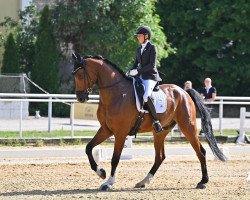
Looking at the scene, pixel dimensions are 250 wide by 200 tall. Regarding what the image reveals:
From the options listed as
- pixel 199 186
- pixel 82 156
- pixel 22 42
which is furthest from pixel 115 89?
pixel 22 42

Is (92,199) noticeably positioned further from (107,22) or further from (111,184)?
(107,22)

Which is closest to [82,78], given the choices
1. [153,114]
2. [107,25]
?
[153,114]

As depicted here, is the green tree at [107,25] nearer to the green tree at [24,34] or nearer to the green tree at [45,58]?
the green tree at [45,58]

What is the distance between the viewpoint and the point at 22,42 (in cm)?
2966

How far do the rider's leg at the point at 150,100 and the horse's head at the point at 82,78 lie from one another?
86 centimetres

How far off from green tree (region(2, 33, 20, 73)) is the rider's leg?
1665 cm

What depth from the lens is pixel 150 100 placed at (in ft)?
41.3

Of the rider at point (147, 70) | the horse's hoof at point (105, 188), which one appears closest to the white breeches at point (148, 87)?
the rider at point (147, 70)

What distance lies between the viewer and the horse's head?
39.9ft

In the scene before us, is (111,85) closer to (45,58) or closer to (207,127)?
(207,127)

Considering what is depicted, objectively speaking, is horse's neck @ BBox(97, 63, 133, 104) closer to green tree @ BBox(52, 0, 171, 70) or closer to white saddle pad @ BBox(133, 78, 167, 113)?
white saddle pad @ BBox(133, 78, 167, 113)

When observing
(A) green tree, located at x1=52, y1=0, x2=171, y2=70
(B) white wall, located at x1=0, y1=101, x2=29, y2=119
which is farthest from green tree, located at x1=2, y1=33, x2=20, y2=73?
(B) white wall, located at x1=0, y1=101, x2=29, y2=119

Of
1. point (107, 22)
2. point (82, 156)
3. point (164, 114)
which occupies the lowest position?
point (82, 156)

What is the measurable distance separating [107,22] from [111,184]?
1696 centimetres
